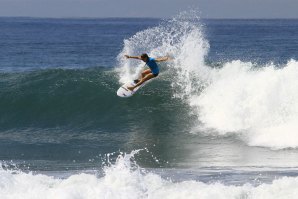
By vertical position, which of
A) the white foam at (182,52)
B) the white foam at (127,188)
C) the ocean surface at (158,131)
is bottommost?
the white foam at (127,188)

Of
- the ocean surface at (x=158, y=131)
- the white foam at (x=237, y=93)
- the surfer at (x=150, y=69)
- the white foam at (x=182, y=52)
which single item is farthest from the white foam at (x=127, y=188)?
the white foam at (x=182, y=52)

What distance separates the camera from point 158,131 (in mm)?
18828

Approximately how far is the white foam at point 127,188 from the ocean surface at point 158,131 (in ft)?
0.07

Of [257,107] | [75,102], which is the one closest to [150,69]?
[257,107]

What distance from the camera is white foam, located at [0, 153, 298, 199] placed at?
1088 cm

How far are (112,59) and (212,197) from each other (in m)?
30.5

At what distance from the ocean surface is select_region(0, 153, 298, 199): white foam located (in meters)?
0.02

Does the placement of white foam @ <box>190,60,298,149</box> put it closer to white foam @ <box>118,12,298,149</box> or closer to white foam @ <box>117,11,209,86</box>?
white foam @ <box>118,12,298,149</box>

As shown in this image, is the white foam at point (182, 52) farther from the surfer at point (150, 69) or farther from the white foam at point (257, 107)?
the surfer at point (150, 69)

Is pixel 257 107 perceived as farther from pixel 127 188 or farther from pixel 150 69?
pixel 127 188

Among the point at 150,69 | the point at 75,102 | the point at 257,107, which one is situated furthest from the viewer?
the point at 75,102

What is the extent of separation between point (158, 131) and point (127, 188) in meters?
7.74

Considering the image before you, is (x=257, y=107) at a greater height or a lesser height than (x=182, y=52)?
lesser

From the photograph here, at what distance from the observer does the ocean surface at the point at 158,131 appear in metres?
11.4
